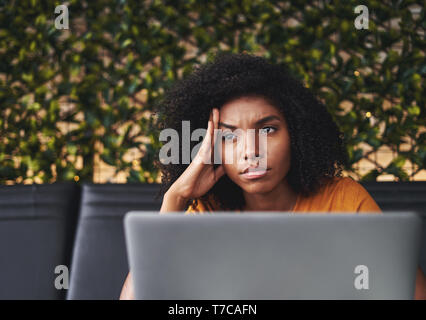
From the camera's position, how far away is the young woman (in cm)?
112

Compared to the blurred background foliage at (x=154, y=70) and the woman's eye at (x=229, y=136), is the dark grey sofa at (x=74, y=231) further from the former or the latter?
the woman's eye at (x=229, y=136)

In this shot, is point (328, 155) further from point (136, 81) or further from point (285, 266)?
point (136, 81)

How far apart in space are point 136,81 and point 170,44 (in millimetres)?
239

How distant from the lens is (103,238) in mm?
1433

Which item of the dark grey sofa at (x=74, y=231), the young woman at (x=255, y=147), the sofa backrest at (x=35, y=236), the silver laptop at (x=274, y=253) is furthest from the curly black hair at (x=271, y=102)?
the silver laptop at (x=274, y=253)

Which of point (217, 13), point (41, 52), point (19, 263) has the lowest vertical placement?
point (19, 263)

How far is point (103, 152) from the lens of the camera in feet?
6.14

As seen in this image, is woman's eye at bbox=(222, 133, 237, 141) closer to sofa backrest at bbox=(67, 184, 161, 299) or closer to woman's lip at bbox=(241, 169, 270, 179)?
woman's lip at bbox=(241, 169, 270, 179)

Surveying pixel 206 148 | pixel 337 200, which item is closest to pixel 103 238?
pixel 206 148

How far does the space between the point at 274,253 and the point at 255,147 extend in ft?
1.92

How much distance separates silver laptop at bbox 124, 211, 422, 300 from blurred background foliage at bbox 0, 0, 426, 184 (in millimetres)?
1324

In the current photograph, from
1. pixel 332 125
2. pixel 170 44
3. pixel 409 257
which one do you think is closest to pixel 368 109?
pixel 332 125

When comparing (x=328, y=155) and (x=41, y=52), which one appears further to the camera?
(x=41, y=52)
